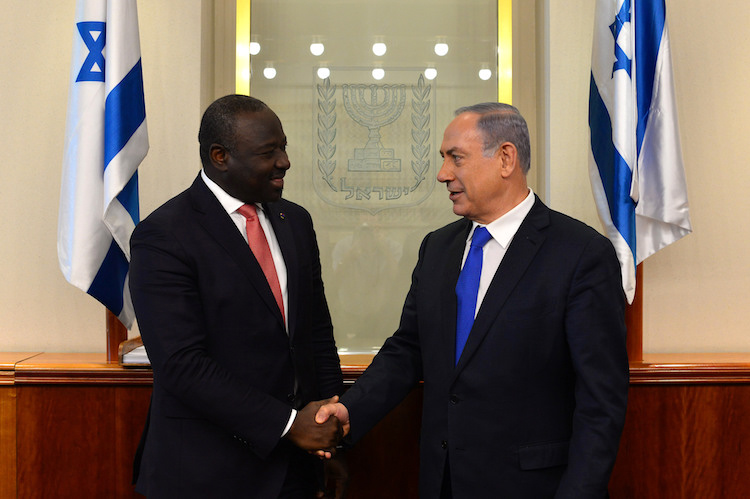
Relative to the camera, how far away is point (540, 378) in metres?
1.97

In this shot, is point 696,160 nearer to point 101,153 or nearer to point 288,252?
point 288,252

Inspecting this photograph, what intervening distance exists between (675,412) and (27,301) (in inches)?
113

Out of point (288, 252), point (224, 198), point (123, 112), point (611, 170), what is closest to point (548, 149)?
point (611, 170)

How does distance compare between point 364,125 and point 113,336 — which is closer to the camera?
point 113,336

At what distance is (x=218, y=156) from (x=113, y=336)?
1.22 meters

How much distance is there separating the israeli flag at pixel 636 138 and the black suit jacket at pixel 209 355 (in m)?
1.43

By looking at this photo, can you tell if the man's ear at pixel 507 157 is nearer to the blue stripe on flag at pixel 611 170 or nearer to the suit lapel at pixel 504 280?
the suit lapel at pixel 504 280

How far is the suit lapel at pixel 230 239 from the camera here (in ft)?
6.79

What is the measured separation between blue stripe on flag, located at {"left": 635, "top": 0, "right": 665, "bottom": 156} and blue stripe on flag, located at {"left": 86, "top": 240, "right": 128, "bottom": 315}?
2.15 metres

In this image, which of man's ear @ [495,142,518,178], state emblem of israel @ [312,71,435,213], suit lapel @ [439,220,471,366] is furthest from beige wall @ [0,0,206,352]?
man's ear @ [495,142,518,178]

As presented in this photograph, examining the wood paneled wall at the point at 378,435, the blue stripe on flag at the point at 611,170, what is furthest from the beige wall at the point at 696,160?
the wood paneled wall at the point at 378,435

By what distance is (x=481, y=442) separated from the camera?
6.48 ft

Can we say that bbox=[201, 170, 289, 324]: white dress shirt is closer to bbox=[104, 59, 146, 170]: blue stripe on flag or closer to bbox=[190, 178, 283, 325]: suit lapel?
bbox=[190, 178, 283, 325]: suit lapel

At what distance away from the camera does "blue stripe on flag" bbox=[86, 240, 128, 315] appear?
284 centimetres
